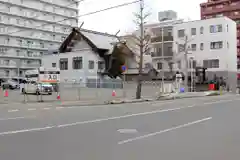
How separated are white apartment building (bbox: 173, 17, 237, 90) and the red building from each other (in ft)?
48.6

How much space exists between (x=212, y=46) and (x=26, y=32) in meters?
44.0

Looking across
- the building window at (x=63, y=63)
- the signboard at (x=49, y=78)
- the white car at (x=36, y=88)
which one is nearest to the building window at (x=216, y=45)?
the building window at (x=63, y=63)

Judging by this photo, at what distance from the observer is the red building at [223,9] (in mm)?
64000

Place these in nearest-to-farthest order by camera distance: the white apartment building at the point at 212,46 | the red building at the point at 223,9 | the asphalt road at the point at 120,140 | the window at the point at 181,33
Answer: the asphalt road at the point at 120,140, the white apartment building at the point at 212,46, the window at the point at 181,33, the red building at the point at 223,9

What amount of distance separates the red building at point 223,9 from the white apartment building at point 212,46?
14.8m

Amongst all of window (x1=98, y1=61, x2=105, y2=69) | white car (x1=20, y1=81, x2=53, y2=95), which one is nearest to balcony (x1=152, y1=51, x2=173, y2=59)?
window (x1=98, y1=61, x2=105, y2=69)

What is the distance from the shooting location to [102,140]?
24.0ft

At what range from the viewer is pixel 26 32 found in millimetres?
69000

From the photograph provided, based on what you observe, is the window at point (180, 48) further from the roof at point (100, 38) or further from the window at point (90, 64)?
the window at point (90, 64)

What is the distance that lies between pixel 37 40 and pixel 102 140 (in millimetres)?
67727

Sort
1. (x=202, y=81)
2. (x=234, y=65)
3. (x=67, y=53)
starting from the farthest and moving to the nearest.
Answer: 1. (x=67, y=53)
2. (x=234, y=65)
3. (x=202, y=81)

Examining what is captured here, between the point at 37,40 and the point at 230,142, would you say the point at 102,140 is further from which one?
the point at 37,40

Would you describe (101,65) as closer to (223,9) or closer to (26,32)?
(26,32)

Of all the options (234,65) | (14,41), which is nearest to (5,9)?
(14,41)
